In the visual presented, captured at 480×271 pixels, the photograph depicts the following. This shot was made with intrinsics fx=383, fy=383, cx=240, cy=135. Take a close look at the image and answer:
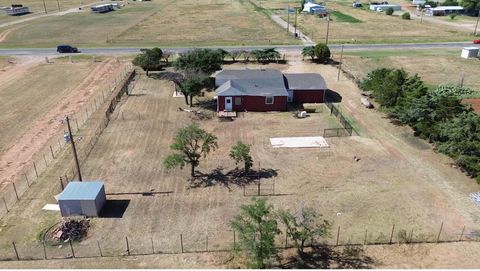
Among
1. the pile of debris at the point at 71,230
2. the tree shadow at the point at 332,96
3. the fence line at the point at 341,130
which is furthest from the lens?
the tree shadow at the point at 332,96

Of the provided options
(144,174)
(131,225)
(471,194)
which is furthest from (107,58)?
(471,194)

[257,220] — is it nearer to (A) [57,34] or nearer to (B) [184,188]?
(B) [184,188]

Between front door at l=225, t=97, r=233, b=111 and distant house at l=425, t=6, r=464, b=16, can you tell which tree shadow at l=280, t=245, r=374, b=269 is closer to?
front door at l=225, t=97, r=233, b=111

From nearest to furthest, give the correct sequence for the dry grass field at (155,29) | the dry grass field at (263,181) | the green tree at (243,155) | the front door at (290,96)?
1. the dry grass field at (263,181)
2. the green tree at (243,155)
3. the front door at (290,96)
4. the dry grass field at (155,29)

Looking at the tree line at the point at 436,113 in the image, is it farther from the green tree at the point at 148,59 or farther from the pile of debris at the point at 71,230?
the green tree at the point at 148,59

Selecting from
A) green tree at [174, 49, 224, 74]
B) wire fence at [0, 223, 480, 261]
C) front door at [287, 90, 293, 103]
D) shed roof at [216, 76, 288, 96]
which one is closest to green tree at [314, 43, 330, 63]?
front door at [287, 90, 293, 103]

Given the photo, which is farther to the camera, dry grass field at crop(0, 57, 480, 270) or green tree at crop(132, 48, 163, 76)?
green tree at crop(132, 48, 163, 76)

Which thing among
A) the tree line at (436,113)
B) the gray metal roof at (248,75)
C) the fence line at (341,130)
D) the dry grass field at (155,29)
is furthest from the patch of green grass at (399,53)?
the fence line at (341,130)
